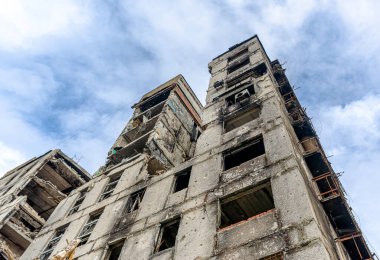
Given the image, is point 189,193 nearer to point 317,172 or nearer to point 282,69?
point 317,172

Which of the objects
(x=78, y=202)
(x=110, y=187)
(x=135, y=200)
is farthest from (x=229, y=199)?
(x=78, y=202)

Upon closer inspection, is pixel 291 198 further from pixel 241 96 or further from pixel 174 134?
pixel 174 134

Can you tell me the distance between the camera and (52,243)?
16.9m

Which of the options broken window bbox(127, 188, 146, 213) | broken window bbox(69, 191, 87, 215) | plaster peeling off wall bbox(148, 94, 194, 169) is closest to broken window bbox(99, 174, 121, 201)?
broken window bbox(69, 191, 87, 215)

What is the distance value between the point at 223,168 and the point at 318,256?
240 inches

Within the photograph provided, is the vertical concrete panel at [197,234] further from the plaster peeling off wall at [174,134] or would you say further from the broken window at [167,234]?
the plaster peeling off wall at [174,134]

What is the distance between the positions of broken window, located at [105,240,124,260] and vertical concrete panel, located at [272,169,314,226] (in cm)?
660

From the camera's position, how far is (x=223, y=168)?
1374cm

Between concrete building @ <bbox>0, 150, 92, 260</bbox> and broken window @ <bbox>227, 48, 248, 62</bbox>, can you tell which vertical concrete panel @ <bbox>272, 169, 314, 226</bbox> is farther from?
broken window @ <bbox>227, 48, 248, 62</bbox>

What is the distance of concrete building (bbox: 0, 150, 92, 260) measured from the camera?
69.3 ft

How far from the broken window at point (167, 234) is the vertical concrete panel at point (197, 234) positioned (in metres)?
0.82

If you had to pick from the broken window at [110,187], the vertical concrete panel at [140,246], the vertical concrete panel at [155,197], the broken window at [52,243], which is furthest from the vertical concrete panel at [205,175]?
the broken window at [52,243]

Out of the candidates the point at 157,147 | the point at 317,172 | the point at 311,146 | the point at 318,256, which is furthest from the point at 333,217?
the point at 157,147

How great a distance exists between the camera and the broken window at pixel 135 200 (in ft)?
51.7
